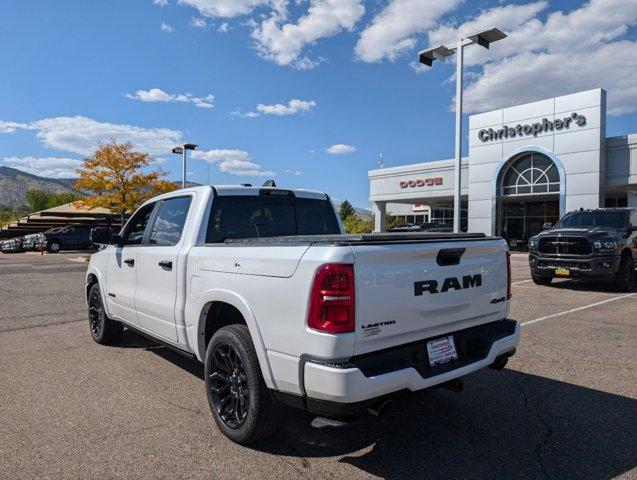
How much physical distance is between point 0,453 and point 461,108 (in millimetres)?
15864

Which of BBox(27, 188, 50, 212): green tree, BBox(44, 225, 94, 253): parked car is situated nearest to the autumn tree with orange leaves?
BBox(44, 225, 94, 253): parked car

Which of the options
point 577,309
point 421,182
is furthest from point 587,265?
point 421,182

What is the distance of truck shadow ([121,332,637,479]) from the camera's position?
3.12 metres

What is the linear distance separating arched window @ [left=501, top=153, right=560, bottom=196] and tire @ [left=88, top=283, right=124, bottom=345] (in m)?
27.0

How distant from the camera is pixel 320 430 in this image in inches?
147

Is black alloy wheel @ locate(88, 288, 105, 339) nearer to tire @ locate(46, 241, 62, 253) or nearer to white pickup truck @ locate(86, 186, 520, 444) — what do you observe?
white pickup truck @ locate(86, 186, 520, 444)

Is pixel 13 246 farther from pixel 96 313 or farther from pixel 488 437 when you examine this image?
pixel 488 437

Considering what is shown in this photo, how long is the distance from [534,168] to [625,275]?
19.2 m

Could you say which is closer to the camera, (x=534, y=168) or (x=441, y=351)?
(x=441, y=351)

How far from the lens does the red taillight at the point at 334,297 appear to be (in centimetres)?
276

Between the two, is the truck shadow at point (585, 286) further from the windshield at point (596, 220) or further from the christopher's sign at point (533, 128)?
the christopher's sign at point (533, 128)

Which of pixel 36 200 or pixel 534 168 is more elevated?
pixel 36 200

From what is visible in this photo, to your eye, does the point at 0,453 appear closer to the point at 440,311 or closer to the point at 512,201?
the point at 440,311

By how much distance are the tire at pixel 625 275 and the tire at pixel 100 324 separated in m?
10.4
